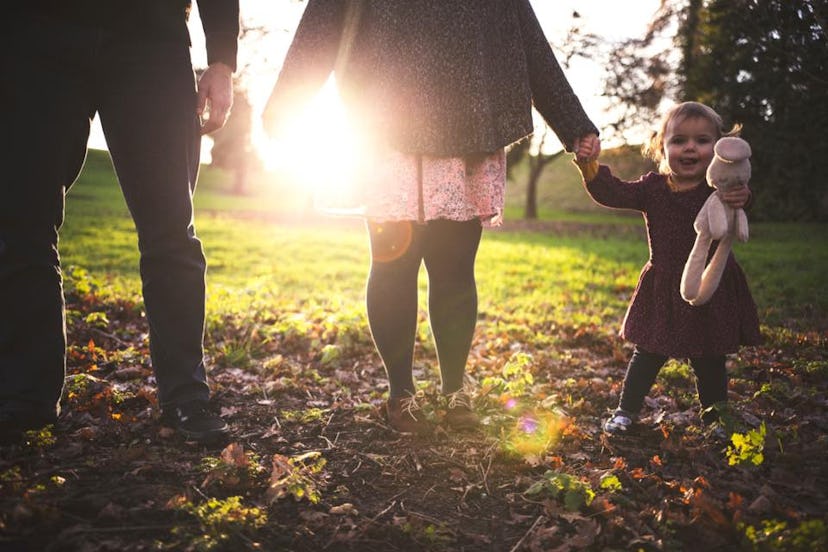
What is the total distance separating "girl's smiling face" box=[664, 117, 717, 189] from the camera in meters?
2.60

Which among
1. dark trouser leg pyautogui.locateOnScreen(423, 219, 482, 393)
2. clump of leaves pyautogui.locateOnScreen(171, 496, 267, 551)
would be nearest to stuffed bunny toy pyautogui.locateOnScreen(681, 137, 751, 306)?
dark trouser leg pyautogui.locateOnScreen(423, 219, 482, 393)

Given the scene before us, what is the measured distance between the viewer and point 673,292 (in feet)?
8.62

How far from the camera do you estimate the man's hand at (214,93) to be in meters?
2.35

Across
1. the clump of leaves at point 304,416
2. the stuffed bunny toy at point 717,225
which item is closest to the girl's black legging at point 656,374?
the stuffed bunny toy at point 717,225

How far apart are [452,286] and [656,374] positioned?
1.11 meters

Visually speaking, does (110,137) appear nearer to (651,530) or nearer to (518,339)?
(651,530)

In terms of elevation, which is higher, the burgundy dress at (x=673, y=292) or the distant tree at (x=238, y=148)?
the distant tree at (x=238, y=148)

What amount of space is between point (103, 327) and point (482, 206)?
3.31 m

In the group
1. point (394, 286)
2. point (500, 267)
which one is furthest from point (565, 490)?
point (500, 267)

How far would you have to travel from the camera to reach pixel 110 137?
2162 millimetres

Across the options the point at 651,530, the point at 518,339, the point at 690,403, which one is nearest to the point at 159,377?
the point at 651,530

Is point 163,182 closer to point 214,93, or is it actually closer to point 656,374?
point 214,93

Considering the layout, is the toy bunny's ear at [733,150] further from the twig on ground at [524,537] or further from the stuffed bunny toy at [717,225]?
the twig on ground at [524,537]

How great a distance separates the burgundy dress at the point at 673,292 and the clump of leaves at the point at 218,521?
1922mm
